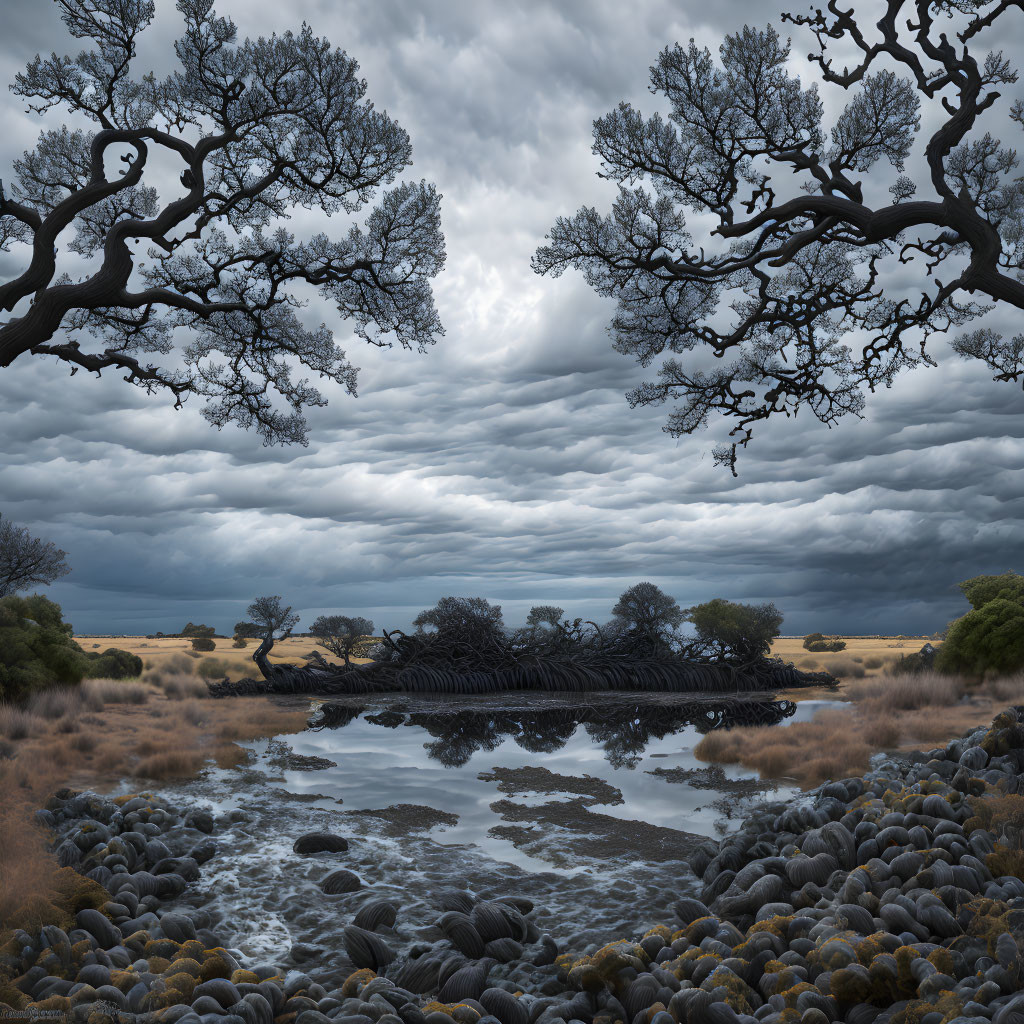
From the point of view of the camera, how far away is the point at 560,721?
351 inches

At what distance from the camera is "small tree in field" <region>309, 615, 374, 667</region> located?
1353 cm

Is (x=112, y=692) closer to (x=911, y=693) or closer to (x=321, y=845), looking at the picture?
(x=321, y=845)

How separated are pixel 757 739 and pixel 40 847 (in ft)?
19.5

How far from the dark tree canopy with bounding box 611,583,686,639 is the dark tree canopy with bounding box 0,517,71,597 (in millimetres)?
12831

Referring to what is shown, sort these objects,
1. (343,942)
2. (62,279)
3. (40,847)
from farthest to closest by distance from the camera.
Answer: (62,279) → (40,847) → (343,942)

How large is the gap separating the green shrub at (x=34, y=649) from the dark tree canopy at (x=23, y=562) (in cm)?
767

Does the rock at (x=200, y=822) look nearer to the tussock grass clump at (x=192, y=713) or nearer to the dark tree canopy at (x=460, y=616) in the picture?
the tussock grass clump at (x=192, y=713)

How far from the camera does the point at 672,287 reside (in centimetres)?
1130

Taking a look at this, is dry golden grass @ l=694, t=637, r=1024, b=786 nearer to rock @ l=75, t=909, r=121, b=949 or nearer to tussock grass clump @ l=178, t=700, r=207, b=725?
rock @ l=75, t=909, r=121, b=949

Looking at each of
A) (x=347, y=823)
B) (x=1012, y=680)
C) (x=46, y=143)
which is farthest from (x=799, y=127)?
(x=46, y=143)

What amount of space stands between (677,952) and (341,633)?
1116 cm

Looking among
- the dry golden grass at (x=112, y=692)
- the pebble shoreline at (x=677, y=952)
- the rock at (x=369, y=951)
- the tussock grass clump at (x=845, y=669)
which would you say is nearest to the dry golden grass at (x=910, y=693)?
the tussock grass clump at (x=845, y=669)

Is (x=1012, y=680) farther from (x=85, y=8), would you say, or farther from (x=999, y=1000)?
(x=85, y=8)

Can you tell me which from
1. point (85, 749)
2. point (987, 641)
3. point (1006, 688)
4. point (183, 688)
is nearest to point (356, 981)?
point (85, 749)
